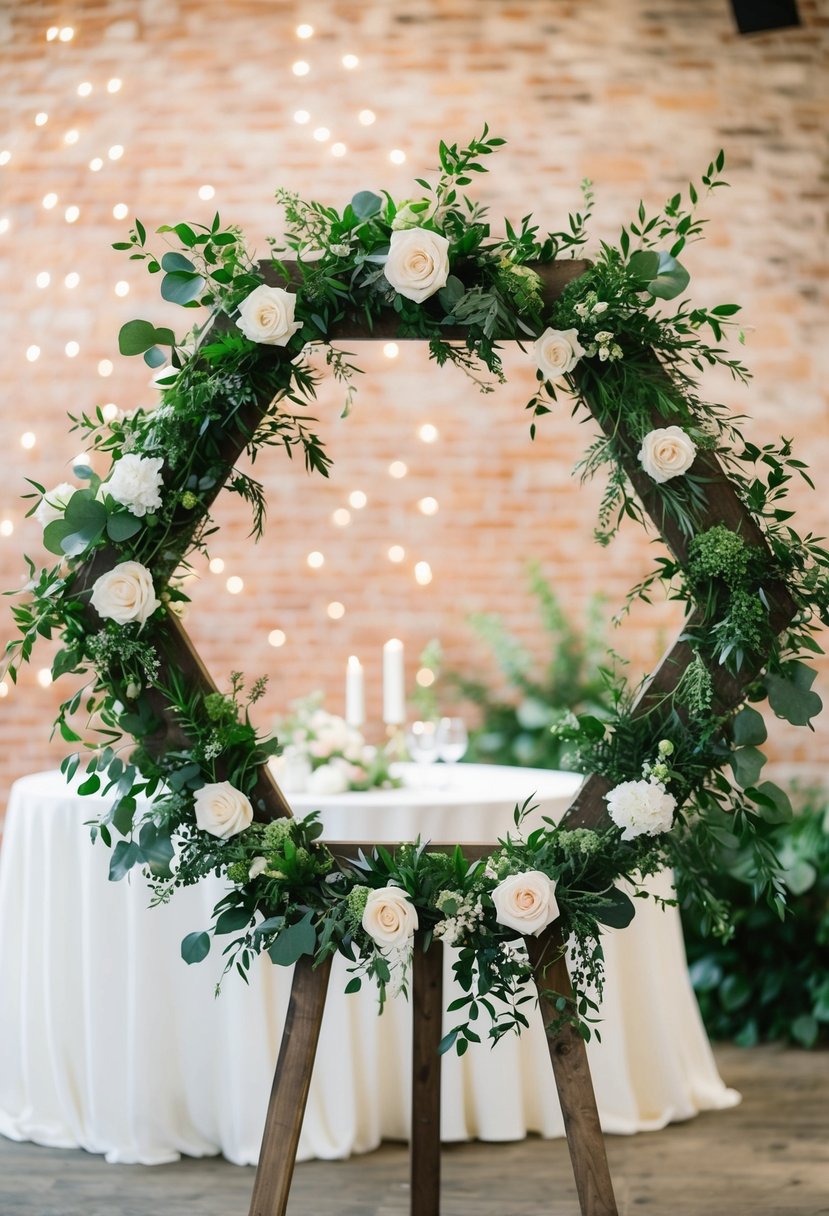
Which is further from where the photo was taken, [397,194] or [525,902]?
[397,194]

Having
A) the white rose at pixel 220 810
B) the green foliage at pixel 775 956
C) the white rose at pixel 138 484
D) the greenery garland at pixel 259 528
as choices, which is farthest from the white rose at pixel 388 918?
the green foliage at pixel 775 956

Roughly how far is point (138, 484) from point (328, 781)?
1146mm

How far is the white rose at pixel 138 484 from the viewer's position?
196cm

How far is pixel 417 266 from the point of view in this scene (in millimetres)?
1904

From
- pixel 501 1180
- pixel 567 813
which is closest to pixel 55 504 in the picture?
pixel 567 813

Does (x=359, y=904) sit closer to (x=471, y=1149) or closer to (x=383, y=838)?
(x=383, y=838)

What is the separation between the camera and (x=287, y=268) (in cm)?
201

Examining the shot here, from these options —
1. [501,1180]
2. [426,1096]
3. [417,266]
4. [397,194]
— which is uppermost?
[397,194]

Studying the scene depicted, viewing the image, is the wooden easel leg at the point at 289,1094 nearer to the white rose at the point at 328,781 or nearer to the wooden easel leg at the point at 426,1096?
the wooden easel leg at the point at 426,1096

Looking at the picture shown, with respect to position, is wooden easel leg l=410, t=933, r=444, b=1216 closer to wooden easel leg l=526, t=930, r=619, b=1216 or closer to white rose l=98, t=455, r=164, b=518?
wooden easel leg l=526, t=930, r=619, b=1216

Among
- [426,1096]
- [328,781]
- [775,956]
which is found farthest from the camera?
[775,956]

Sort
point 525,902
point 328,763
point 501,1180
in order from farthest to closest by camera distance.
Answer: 1. point 328,763
2. point 501,1180
3. point 525,902

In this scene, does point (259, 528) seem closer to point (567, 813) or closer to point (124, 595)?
point (124, 595)

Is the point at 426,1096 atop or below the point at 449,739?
below
